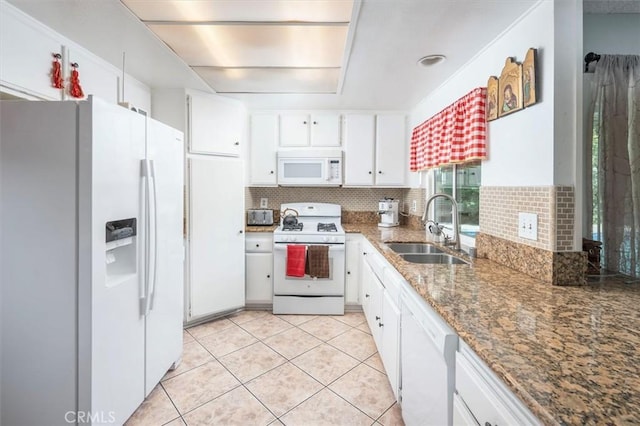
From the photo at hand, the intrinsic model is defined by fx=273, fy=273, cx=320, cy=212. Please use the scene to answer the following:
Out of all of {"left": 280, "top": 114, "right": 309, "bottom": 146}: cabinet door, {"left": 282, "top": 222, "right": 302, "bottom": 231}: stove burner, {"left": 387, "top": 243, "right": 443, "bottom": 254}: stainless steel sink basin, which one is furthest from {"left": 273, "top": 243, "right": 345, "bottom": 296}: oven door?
{"left": 280, "top": 114, "right": 309, "bottom": 146}: cabinet door

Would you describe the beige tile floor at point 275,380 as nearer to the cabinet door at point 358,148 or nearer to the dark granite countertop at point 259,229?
the dark granite countertop at point 259,229

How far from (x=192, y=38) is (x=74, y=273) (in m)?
1.47

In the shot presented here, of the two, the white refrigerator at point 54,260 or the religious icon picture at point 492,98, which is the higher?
the religious icon picture at point 492,98

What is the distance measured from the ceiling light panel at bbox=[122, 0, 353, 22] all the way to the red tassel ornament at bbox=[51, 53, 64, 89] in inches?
25.6

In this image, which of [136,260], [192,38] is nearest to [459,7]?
[192,38]

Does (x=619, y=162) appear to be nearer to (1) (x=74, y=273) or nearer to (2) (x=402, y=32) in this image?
(2) (x=402, y=32)

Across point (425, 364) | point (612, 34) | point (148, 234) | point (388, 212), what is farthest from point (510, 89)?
point (148, 234)

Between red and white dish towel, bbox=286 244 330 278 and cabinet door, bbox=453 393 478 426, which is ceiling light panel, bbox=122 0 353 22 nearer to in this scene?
cabinet door, bbox=453 393 478 426

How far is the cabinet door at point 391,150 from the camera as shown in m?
3.17

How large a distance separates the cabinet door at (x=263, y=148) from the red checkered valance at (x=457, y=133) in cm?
159

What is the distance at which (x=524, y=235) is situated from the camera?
1.41 m

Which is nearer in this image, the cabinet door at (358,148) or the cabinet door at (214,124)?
the cabinet door at (214,124)

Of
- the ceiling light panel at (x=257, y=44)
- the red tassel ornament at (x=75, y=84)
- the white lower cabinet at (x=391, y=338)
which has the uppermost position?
the ceiling light panel at (x=257, y=44)

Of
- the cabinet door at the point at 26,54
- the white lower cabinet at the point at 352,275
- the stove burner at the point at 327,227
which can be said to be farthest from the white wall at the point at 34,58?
the white lower cabinet at the point at 352,275
